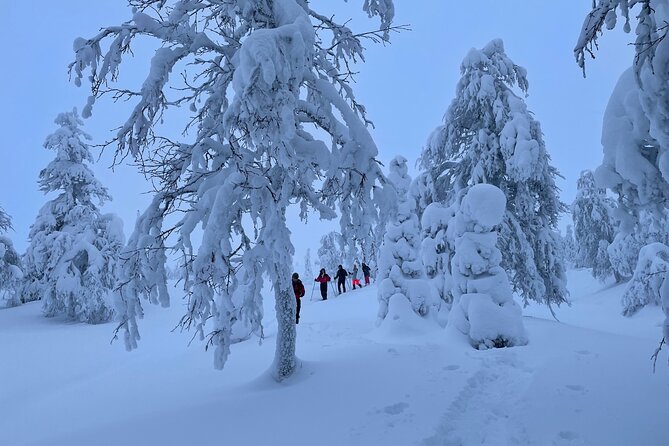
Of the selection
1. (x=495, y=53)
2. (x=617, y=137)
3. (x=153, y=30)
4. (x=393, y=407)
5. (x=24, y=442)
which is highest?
(x=495, y=53)

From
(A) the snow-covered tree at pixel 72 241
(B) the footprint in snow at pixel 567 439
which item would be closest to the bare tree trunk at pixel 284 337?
(B) the footprint in snow at pixel 567 439

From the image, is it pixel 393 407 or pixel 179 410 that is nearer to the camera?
pixel 393 407

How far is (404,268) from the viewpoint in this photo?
11523mm

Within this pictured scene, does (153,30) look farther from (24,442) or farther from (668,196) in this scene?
(668,196)

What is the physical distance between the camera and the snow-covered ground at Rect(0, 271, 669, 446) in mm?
4129

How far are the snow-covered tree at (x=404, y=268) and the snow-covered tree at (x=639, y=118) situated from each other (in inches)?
280

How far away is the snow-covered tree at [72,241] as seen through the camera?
49.4 feet

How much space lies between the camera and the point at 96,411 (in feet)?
19.6

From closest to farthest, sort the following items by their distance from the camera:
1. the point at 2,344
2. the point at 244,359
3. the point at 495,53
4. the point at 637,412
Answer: the point at 637,412 → the point at 244,359 → the point at 2,344 → the point at 495,53

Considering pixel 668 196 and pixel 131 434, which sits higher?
pixel 668 196

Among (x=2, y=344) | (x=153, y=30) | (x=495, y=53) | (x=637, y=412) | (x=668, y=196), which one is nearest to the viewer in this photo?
(x=668, y=196)

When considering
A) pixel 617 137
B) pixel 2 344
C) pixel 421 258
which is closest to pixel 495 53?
pixel 421 258

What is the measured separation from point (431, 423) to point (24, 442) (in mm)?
5432

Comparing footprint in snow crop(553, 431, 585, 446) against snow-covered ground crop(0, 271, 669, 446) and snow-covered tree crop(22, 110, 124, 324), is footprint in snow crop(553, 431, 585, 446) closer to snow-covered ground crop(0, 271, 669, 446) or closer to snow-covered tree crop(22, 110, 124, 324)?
snow-covered ground crop(0, 271, 669, 446)
